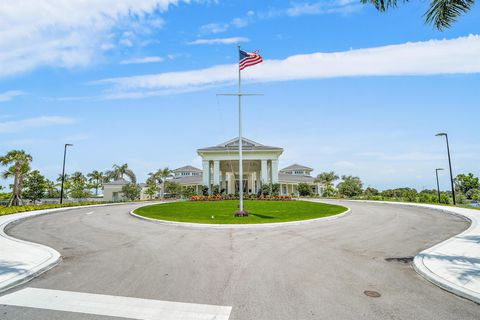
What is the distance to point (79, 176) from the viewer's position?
73812 millimetres

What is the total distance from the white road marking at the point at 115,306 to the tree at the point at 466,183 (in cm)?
5664

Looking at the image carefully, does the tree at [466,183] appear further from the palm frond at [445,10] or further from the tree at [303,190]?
the palm frond at [445,10]

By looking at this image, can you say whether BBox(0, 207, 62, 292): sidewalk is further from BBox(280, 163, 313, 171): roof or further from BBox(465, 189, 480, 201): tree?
BBox(280, 163, 313, 171): roof

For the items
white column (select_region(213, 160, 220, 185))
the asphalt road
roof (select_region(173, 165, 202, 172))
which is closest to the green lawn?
the asphalt road

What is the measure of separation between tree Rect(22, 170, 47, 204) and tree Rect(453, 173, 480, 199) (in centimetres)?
7017

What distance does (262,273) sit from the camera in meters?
6.62

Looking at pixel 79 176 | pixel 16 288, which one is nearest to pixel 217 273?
pixel 16 288

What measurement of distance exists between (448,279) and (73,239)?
12.7 meters

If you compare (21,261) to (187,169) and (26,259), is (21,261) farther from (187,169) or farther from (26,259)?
(187,169)

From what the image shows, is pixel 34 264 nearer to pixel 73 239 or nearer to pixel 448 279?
pixel 73 239

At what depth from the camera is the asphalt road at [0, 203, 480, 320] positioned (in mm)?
4746

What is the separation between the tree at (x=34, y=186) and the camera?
140 ft

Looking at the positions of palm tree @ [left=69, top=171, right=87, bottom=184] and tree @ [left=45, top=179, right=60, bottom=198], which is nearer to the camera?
tree @ [left=45, top=179, right=60, bottom=198]

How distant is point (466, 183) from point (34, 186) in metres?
71.4
